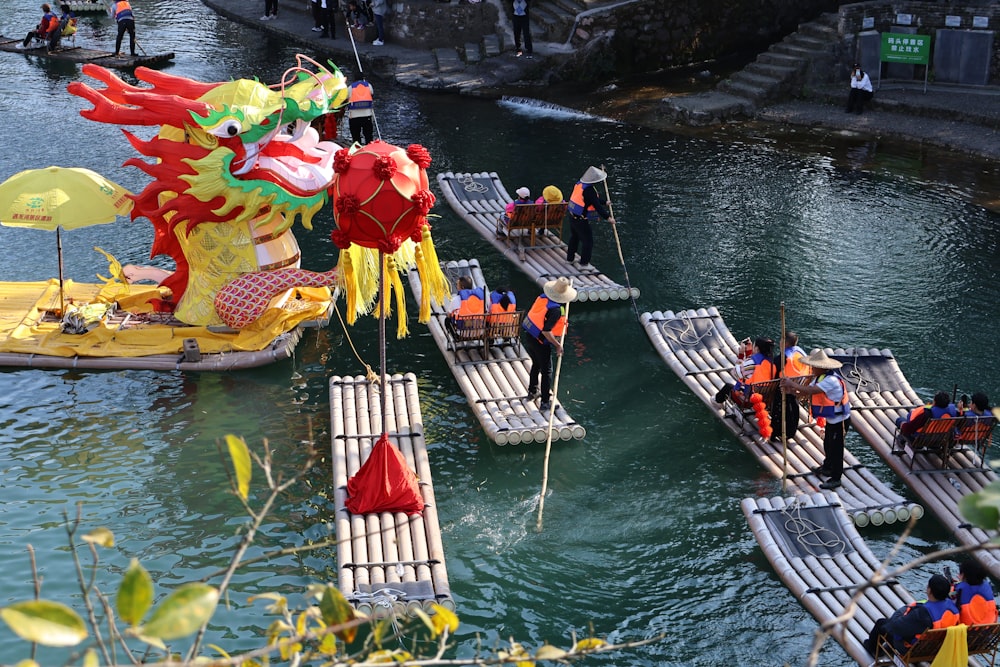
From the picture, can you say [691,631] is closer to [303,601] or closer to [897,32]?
[303,601]

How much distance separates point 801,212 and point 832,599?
1081 cm

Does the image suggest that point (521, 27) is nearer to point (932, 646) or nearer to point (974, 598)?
point (974, 598)

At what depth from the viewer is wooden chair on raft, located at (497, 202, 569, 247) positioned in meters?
18.0

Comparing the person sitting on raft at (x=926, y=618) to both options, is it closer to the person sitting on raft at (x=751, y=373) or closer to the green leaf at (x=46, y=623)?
the person sitting on raft at (x=751, y=373)

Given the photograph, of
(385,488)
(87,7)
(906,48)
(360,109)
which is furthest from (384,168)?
(87,7)

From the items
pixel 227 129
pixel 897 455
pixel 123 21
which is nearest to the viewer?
pixel 897 455

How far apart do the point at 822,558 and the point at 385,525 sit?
14.3 feet

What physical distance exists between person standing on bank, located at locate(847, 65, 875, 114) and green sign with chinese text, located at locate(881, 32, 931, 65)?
111cm

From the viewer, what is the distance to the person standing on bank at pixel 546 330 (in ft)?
43.2

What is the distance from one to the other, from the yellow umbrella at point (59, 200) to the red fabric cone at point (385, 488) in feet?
18.5

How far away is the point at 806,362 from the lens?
12.3m

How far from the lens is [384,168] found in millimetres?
10445

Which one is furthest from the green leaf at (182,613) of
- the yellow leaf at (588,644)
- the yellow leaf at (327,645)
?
the yellow leaf at (588,644)

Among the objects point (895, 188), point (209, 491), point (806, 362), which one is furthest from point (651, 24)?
point (209, 491)
